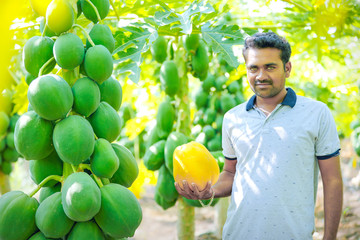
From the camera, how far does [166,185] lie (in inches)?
95.7

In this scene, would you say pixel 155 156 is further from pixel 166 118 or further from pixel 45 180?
pixel 45 180

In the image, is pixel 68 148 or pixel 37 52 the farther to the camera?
pixel 37 52

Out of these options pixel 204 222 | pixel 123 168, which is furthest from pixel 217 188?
pixel 204 222

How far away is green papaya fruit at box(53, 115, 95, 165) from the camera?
108 cm

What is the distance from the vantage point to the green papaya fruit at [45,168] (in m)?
1.20

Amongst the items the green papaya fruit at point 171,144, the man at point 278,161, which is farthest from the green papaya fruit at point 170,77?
the man at point 278,161

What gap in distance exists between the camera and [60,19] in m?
1.17

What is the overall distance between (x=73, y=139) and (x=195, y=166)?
67cm

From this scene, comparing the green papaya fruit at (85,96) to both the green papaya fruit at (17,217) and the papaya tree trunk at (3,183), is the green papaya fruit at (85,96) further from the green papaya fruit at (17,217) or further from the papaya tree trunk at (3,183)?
the papaya tree trunk at (3,183)

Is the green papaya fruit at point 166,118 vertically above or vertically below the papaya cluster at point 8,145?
above

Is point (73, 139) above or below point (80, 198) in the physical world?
above

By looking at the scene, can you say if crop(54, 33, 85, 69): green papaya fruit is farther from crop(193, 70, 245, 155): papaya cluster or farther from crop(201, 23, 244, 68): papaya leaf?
crop(193, 70, 245, 155): papaya cluster

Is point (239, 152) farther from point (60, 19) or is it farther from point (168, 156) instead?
point (60, 19)

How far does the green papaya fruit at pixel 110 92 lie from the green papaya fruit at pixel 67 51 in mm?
156
